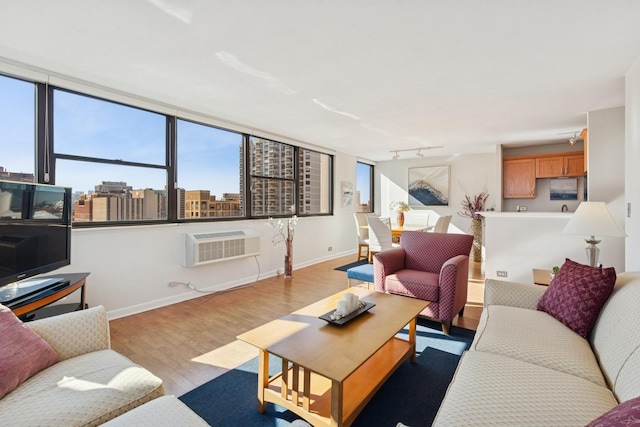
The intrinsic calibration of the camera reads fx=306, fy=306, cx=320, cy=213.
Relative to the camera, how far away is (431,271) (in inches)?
132

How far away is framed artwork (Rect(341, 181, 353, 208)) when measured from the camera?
676 centimetres

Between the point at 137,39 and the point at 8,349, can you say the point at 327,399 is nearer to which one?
the point at 8,349

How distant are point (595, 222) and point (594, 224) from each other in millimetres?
18

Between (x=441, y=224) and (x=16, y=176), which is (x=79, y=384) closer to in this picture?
(x=16, y=176)

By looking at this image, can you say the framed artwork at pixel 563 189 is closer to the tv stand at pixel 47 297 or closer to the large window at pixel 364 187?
the large window at pixel 364 187

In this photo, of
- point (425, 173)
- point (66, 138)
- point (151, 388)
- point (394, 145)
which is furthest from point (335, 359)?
point (425, 173)

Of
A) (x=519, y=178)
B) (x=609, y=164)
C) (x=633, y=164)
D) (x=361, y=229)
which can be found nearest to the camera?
(x=633, y=164)

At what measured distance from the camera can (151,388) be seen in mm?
1315

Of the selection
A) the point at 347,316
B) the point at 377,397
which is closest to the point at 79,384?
the point at 347,316

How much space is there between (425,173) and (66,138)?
6589 millimetres

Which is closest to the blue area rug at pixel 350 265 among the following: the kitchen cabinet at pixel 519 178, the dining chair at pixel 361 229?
the dining chair at pixel 361 229

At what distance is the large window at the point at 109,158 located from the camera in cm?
293

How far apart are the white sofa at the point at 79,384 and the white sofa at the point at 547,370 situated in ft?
4.06

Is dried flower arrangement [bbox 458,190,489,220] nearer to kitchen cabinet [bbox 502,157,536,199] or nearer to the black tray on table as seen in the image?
kitchen cabinet [bbox 502,157,536,199]
